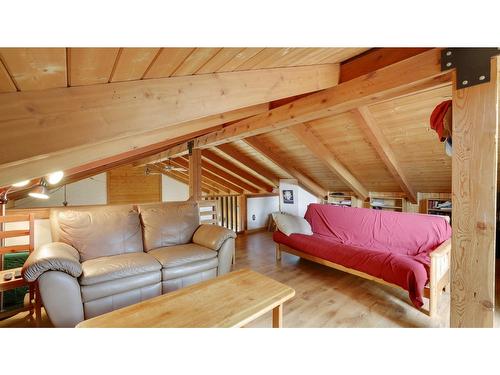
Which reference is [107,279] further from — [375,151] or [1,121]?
[375,151]

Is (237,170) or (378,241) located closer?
(378,241)

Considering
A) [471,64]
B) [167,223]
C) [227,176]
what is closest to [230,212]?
[227,176]

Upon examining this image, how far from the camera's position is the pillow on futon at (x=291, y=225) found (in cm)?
346

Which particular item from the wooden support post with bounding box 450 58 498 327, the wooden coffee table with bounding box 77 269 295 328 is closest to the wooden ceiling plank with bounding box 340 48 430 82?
the wooden support post with bounding box 450 58 498 327

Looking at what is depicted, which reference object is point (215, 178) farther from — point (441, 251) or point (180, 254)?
point (441, 251)

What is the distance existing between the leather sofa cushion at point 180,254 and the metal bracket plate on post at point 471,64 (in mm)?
2404

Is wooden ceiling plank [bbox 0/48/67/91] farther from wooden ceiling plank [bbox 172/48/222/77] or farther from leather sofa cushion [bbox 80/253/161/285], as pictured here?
leather sofa cushion [bbox 80/253/161/285]

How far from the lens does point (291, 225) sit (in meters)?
3.52

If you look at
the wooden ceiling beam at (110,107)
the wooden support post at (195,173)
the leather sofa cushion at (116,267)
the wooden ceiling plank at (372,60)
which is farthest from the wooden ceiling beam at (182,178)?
the wooden ceiling beam at (110,107)

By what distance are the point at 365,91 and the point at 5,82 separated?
2109 mm

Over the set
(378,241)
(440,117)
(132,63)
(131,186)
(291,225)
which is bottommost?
(378,241)

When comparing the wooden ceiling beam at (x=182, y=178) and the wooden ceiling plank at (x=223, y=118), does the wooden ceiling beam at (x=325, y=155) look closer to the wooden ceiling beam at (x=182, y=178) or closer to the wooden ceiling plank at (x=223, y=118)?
the wooden ceiling plank at (x=223, y=118)

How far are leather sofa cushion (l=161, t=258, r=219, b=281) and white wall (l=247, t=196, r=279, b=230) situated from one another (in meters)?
3.00
